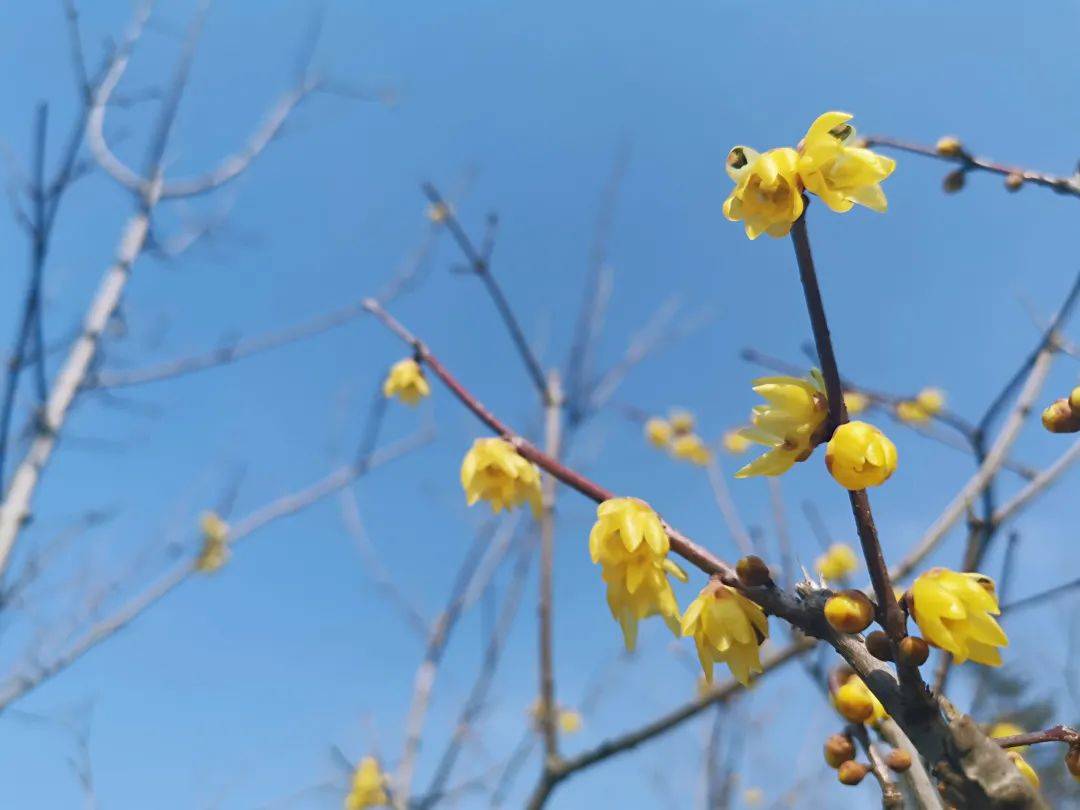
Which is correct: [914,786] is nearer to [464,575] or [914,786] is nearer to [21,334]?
[464,575]

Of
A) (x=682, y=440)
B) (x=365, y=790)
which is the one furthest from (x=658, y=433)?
(x=365, y=790)

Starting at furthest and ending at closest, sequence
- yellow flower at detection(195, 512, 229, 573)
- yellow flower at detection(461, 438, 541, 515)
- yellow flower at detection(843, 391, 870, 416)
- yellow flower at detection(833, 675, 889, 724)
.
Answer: yellow flower at detection(195, 512, 229, 573)
yellow flower at detection(843, 391, 870, 416)
yellow flower at detection(461, 438, 541, 515)
yellow flower at detection(833, 675, 889, 724)

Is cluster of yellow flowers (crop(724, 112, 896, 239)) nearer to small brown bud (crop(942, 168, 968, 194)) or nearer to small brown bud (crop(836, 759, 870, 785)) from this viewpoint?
small brown bud (crop(836, 759, 870, 785))

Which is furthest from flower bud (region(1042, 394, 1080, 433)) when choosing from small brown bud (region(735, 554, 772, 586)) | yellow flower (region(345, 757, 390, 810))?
yellow flower (region(345, 757, 390, 810))

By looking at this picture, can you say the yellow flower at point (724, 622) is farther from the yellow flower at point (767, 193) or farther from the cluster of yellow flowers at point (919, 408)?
the cluster of yellow flowers at point (919, 408)

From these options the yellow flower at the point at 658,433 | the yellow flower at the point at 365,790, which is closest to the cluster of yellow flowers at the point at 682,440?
the yellow flower at the point at 658,433
